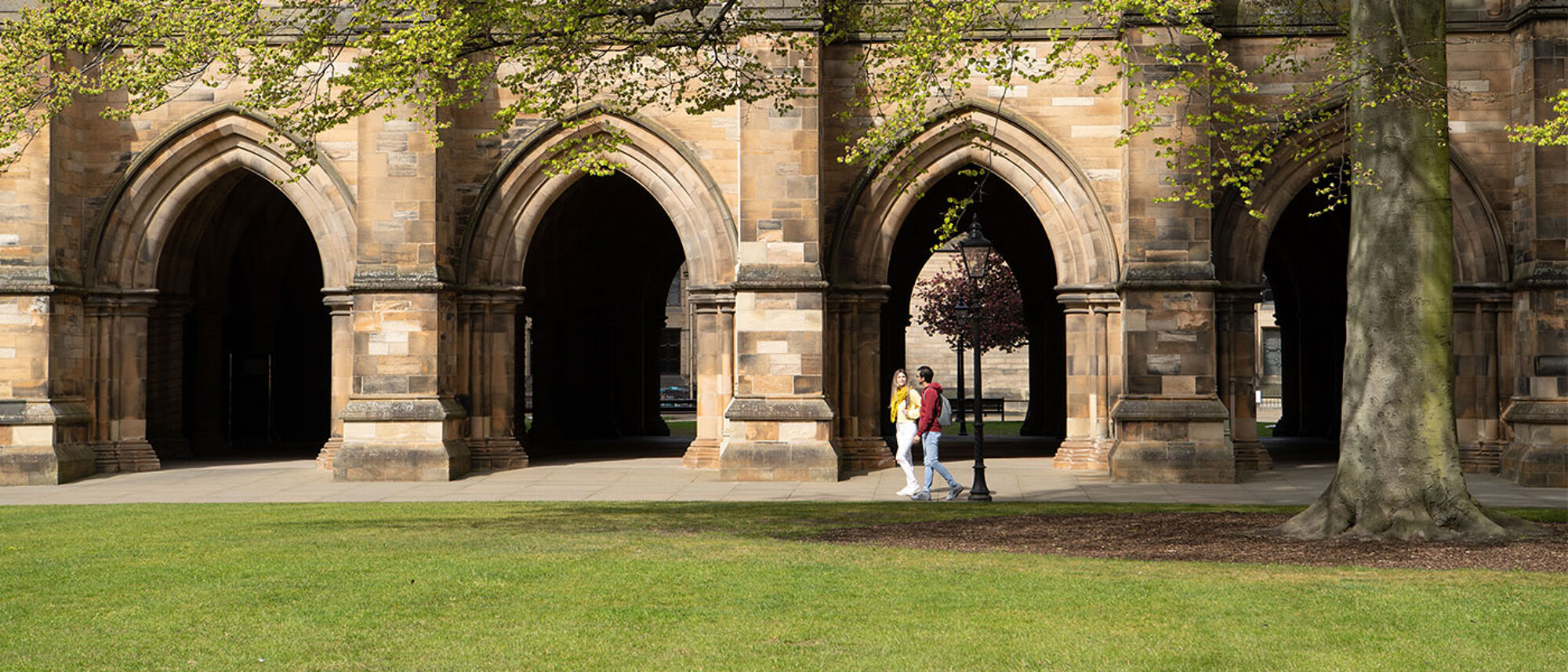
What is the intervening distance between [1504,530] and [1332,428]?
15887mm

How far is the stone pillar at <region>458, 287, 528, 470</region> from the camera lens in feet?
65.4

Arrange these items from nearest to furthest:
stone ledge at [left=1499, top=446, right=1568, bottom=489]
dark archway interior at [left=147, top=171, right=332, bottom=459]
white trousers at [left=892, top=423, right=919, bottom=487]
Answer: white trousers at [left=892, top=423, right=919, bottom=487] → stone ledge at [left=1499, top=446, right=1568, bottom=489] → dark archway interior at [left=147, top=171, right=332, bottom=459]

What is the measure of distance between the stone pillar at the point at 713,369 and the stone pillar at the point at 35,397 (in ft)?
24.9

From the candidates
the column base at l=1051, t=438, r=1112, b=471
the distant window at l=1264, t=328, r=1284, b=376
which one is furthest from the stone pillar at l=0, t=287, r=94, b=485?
the distant window at l=1264, t=328, r=1284, b=376

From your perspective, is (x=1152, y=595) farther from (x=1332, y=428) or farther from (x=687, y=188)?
(x=1332, y=428)

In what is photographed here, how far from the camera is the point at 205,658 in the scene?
7145mm

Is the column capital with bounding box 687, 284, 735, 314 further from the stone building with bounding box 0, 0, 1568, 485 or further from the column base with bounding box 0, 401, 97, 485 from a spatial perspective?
the column base with bounding box 0, 401, 97, 485

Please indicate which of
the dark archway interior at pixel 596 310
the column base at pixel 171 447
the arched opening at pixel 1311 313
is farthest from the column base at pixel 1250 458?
the column base at pixel 171 447

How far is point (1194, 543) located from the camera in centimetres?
1145

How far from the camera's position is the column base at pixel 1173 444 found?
18.2 meters

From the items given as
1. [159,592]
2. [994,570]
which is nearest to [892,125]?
[994,570]

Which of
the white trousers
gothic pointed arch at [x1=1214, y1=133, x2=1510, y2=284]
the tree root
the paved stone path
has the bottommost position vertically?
the paved stone path

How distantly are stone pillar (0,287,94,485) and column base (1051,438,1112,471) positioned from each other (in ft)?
40.3

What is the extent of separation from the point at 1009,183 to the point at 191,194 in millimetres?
10485
